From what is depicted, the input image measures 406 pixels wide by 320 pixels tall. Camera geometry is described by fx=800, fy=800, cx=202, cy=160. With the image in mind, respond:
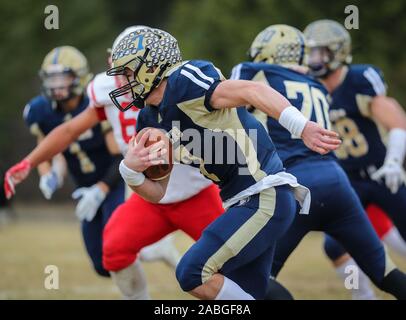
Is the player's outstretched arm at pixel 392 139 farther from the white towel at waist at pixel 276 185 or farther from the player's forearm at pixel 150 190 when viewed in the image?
the player's forearm at pixel 150 190

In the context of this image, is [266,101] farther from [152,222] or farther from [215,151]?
[152,222]

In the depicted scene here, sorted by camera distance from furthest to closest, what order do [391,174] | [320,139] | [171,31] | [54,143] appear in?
[171,31] < [391,174] < [54,143] < [320,139]

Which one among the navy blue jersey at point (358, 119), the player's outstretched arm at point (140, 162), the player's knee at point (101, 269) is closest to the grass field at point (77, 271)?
the player's knee at point (101, 269)

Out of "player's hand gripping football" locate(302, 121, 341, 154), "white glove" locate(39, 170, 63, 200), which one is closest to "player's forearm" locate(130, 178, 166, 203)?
"player's hand gripping football" locate(302, 121, 341, 154)

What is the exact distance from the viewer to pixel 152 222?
184 inches

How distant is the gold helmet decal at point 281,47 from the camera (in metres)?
4.59

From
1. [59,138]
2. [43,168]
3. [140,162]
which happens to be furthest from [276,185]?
[43,168]

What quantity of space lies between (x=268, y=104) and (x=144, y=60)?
2.06 ft

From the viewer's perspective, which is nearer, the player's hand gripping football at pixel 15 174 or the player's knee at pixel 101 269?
the player's hand gripping football at pixel 15 174

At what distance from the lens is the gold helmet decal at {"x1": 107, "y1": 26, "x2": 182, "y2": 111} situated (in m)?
3.74

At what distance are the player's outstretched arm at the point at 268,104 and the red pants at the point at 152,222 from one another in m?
1.15

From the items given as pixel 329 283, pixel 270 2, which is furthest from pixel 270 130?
pixel 270 2

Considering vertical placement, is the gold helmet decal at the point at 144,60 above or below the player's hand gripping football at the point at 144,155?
above

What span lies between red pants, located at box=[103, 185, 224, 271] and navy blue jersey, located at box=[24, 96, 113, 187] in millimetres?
1368
